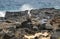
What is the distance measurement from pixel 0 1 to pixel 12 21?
10.3 m

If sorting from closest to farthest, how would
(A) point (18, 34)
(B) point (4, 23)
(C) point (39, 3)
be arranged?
(A) point (18, 34)
(B) point (4, 23)
(C) point (39, 3)

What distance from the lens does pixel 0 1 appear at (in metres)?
19.5

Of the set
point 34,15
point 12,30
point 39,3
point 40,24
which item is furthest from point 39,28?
point 39,3

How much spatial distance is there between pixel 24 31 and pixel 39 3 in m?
10.5

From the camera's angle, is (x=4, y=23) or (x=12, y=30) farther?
(x=4, y=23)

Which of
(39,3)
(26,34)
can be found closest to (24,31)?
(26,34)

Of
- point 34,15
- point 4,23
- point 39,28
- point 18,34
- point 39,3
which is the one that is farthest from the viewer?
point 39,3

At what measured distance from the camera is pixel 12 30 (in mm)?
7953

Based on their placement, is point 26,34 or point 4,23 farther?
point 4,23

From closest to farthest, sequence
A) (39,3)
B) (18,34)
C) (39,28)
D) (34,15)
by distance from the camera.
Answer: (18,34), (39,28), (34,15), (39,3)

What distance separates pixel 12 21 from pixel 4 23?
1.30ft

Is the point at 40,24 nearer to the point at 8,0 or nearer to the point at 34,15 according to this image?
the point at 34,15

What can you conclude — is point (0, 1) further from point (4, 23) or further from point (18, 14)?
point (4, 23)

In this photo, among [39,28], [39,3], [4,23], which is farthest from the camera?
[39,3]
